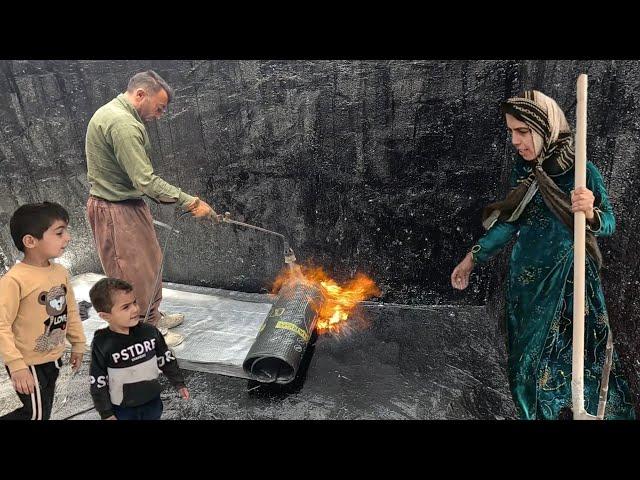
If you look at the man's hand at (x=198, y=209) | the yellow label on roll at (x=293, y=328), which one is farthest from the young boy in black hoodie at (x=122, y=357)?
the yellow label on roll at (x=293, y=328)

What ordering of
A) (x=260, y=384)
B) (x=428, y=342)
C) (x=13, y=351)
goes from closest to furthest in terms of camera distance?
(x=13, y=351) → (x=260, y=384) → (x=428, y=342)

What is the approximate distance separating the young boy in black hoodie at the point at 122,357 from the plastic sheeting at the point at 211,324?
34.4 inches

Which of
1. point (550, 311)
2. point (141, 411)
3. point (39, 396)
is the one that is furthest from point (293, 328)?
point (550, 311)

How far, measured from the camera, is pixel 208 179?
434 centimetres

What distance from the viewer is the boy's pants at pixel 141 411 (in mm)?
2547

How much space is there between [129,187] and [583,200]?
2.80m

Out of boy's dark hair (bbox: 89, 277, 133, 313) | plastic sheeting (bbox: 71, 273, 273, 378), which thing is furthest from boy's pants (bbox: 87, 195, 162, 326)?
boy's dark hair (bbox: 89, 277, 133, 313)

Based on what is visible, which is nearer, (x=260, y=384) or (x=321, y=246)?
(x=260, y=384)

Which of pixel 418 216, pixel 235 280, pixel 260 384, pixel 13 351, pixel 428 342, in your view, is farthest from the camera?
pixel 235 280

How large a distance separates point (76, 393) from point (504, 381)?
316 centimetres

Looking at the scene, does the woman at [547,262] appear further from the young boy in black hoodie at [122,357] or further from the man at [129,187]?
the man at [129,187]

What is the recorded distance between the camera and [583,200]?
216 centimetres
